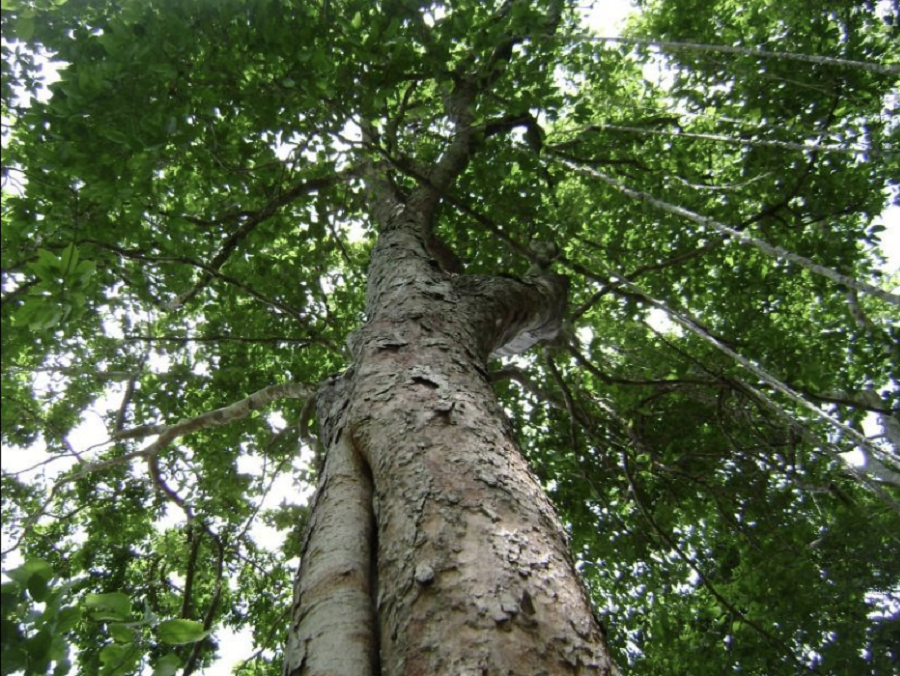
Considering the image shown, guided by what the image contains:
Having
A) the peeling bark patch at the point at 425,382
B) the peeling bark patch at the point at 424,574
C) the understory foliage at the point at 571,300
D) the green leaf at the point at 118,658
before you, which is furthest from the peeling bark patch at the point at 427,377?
the understory foliage at the point at 571,300

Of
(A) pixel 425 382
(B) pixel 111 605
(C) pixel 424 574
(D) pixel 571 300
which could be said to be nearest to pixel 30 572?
(B) pixel 111 605

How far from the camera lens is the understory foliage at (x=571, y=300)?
364cm

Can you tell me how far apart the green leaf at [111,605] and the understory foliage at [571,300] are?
2.50 meters

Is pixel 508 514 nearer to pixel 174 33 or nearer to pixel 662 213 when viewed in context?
pixel 174 33

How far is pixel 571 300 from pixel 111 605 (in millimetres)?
5728

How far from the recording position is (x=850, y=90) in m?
4.98

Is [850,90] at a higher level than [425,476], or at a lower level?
higher

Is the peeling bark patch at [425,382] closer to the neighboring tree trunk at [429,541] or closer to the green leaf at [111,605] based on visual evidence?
the neighboring tree trunk at [429,541]

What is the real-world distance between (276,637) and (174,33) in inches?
200

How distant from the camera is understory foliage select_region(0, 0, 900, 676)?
364 centimetres

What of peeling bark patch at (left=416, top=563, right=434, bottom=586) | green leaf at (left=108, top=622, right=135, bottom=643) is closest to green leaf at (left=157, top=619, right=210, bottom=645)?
Answer: green leaf at (left=108, top=622, right=135, bottom=643)

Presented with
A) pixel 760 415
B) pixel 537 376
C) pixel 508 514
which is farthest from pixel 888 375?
pixel 508 514

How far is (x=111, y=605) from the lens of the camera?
4.01 ft

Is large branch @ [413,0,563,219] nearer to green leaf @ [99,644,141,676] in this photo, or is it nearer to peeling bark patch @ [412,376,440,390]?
peeling bark patch @ [412,376,440,390]
